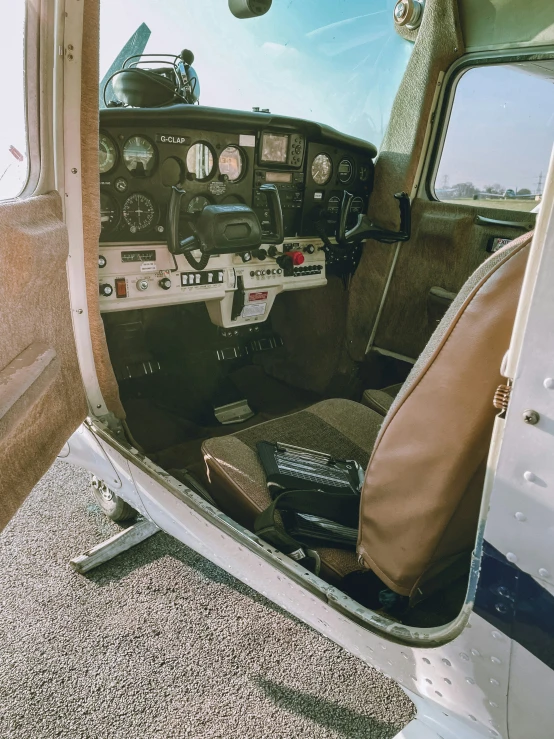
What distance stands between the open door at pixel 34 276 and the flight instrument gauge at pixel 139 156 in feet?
3.01

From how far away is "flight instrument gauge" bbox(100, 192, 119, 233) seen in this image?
218 centimetres

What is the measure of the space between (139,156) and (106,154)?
0.46ft

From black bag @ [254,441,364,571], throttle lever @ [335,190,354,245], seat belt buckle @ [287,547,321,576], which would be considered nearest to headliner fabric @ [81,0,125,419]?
black bag @ [254,441,364,571]

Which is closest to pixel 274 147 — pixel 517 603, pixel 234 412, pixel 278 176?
pixel 278 176

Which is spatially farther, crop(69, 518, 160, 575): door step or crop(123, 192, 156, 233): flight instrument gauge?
crop(123, 192, 156, 233): flight instrument gauge

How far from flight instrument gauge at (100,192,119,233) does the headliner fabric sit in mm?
751

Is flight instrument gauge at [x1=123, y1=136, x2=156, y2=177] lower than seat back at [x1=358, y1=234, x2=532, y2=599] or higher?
higher

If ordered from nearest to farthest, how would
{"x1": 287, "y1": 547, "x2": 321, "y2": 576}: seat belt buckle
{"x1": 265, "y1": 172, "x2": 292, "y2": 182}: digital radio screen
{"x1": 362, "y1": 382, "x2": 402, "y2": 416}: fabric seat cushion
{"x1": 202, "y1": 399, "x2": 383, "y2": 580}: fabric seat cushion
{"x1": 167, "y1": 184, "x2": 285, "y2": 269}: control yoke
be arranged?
{"x1": 287, "y1": 547, "x2": 321, "y2": 576}: seat belt buckle < {"x1": 202, "y1": 399, "x2": 383, "y2": 580}: fabric seat cushion < {"x1": 362, "y1": 382, "x2": 402, "y2": 416}: fabric seat cushion < {"x1": 167, "y1": 184, "x2": 285, "y2": 269}: control yoke < {"x1": 265, "y1": 172, "x2": 292, "y2": 182}: digital radio screen

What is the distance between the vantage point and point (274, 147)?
2631 millimetres

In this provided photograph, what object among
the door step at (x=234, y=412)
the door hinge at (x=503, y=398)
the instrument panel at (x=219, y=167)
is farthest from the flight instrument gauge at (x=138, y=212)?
the door hinge at (x=503, y=398)

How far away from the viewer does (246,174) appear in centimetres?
260

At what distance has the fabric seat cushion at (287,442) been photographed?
1461 mm

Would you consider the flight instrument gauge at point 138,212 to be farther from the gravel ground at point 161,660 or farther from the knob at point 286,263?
the gravel ground at point 161,660

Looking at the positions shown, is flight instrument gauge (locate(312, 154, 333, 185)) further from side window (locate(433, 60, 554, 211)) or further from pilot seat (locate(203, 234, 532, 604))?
pilot seat (locate(203, 234, 532, 604))
